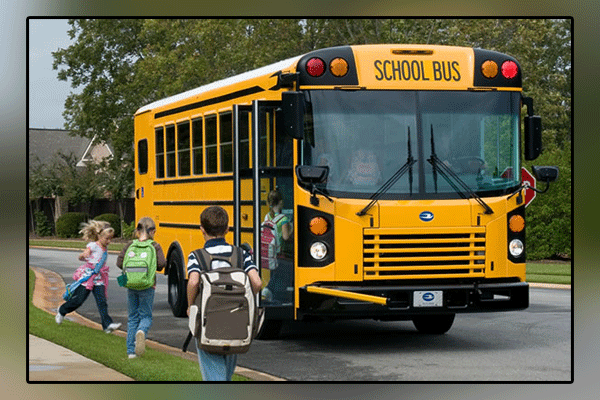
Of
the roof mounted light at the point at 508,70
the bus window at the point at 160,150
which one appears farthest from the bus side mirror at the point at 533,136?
the bus window at the point at 160,150

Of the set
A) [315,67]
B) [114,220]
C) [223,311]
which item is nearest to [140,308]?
[315,67]

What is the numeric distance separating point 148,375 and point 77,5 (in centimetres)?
381

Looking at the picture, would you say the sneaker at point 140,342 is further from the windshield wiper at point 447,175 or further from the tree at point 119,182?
the tree at point 119,182

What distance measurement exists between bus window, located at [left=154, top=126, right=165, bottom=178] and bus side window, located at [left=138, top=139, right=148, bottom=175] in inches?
27.6

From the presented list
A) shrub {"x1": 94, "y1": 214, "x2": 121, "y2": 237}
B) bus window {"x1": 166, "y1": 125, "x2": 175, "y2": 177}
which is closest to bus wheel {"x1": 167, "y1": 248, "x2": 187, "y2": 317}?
bus window {"x1": 166, "y1": 125, "x2": 175, "y2": 177}

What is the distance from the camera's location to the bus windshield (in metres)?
10.6

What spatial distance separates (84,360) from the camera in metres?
10.5

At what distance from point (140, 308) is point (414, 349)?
306 cm

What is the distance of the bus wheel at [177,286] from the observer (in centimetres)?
1431

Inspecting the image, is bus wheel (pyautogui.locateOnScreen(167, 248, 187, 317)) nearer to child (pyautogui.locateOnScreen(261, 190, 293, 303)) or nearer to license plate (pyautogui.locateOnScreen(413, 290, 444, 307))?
child (pyautogui.locateOnScreen(261, 190, 293, 303))

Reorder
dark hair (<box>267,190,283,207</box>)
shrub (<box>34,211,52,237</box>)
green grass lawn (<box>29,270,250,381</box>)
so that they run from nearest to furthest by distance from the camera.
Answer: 1. green grass lawn (<box>29,270,250,381</box>)
2. dark hair (<box>267,190,283,207</box>)
3. shrub (<box>34,211,52,237</box>)

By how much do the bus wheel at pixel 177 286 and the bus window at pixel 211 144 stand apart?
163cm

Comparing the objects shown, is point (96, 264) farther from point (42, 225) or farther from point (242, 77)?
point (42, 225)

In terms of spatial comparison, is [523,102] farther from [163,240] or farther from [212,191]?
[163,240]
